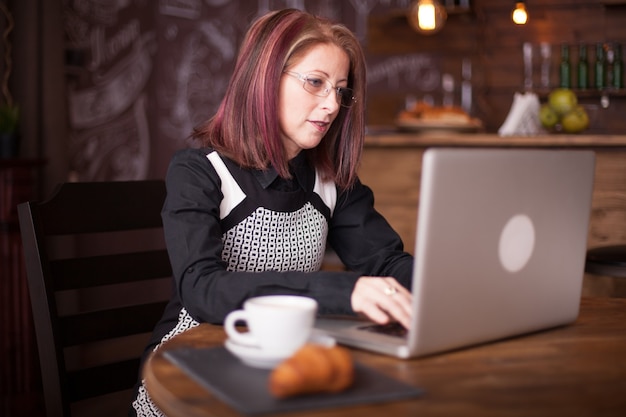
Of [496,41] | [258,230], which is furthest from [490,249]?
[496,41]

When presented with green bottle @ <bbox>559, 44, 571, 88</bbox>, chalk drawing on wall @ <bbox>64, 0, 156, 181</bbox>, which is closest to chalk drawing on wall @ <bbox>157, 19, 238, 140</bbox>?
chalk drawing on wall @ <bbox>64, 0, 156, 181</bbox>

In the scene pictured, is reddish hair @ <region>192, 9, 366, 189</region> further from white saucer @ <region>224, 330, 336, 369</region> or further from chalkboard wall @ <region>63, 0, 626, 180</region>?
chalkboard wall @ <region>63, 0, 626, 180</region>

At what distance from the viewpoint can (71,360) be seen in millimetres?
3717

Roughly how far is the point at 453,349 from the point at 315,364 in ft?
1.08

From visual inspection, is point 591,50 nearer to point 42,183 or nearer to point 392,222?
point 392,222

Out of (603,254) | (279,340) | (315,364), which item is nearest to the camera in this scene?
(315,364)

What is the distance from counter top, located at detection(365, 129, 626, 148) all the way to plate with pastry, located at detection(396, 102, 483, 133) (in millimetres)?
28

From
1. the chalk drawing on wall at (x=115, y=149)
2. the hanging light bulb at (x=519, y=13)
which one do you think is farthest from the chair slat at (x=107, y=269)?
the chalk drawing on wall at (x=115, y=149)

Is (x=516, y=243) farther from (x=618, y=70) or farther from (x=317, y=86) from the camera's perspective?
(x=618, y=70)

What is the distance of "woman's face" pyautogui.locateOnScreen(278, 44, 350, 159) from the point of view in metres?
1.67

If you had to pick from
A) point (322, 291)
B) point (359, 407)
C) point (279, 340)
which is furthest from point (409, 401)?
point (322, 291)

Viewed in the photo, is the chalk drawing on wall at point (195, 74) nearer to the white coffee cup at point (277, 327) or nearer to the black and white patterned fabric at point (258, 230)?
the black and white patterned fabric at point (258, 230)

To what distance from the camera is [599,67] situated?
4.18 meters

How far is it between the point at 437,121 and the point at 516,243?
101 inches
